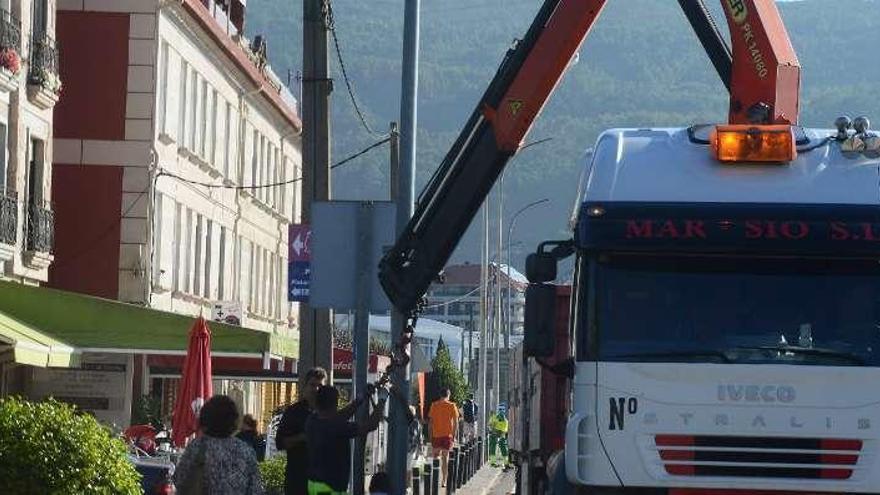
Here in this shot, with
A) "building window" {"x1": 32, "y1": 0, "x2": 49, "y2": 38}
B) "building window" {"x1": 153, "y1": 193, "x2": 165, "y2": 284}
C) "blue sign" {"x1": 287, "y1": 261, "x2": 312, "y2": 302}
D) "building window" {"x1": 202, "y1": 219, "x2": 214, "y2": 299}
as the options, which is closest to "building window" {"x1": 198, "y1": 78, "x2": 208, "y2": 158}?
"building window" {"x1": 202, "y1": 219, "x2": 214, "y2": 299}

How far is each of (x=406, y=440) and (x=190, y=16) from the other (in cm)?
2545

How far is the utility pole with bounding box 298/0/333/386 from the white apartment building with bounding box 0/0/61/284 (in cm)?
964

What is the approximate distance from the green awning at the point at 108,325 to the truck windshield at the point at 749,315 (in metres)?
14.4

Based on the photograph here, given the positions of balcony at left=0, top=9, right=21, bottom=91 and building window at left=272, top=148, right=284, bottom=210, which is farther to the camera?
building window at left=272, top=148, right=284, bottom=210

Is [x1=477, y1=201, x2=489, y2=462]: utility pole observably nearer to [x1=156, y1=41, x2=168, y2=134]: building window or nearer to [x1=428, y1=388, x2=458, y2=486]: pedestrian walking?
[x1=156, y1=41, x2=168, y2=134]: building window

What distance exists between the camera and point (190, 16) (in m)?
44.7

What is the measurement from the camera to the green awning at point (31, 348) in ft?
74.1

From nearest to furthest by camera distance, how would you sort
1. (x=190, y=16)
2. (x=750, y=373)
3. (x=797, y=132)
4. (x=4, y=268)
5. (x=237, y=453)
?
1. (x=237, y=453)
2. (x=750, y=373)
3. (x=797, y=132)
4. (x=4, y=268)
5. (x=190, y=16)

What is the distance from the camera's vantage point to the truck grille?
1370cm

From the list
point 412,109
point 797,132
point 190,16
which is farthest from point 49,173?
point 797,132

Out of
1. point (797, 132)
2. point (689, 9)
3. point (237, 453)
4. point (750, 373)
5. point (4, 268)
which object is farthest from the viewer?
point (4, 268)

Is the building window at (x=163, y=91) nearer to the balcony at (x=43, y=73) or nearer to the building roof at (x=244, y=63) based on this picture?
the building roof at (x=244, y=63)

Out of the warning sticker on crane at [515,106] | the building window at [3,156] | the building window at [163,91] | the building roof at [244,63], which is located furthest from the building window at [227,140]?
the warning sticker on crane at [515,106]

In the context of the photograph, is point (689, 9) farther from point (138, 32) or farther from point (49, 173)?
point (138, 32)
